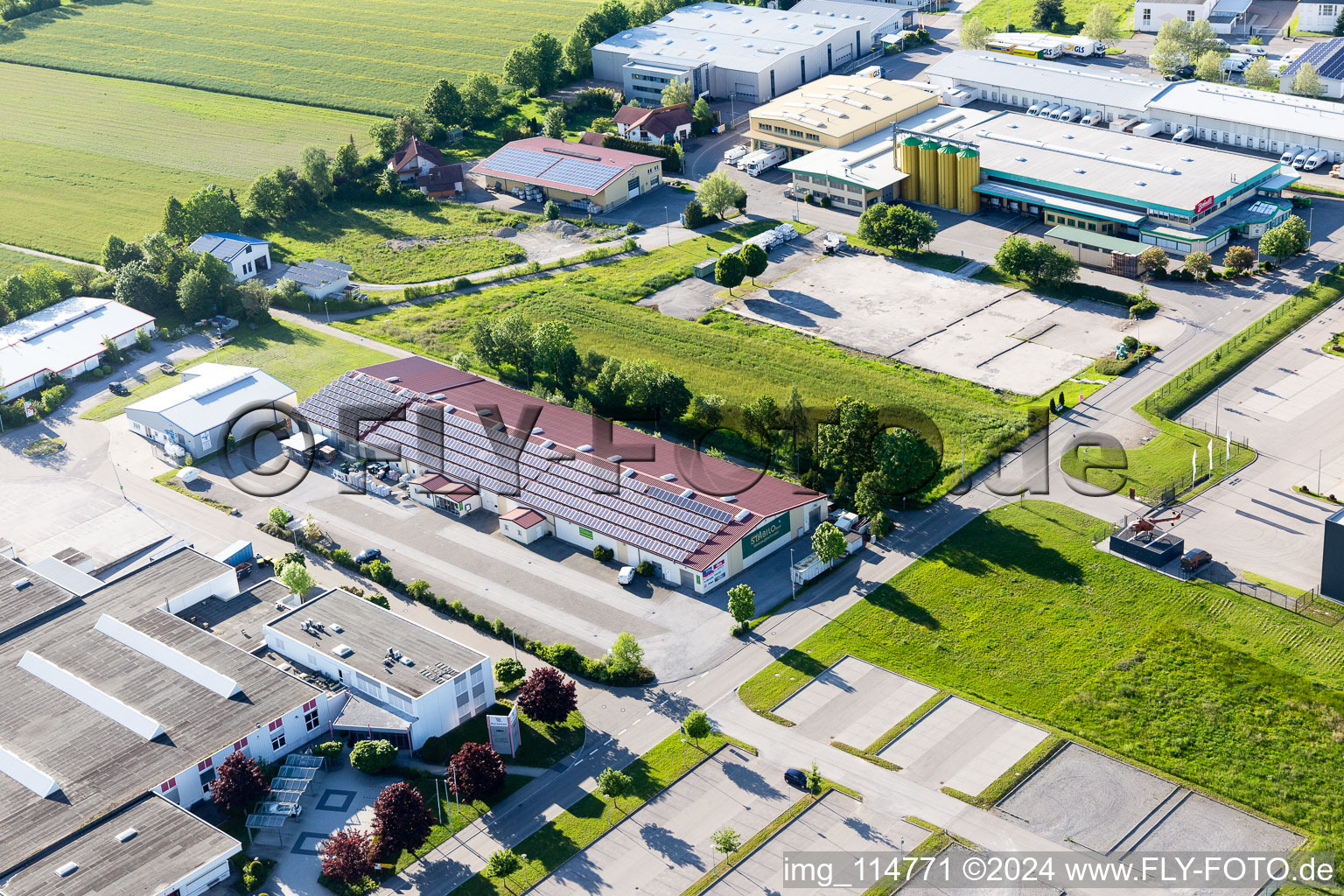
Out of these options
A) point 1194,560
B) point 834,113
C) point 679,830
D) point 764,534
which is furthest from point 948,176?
point 679,830

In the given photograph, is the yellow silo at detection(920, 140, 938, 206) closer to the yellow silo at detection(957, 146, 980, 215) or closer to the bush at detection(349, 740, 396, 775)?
the yellow silo at detection(957, 146, 980, 215)

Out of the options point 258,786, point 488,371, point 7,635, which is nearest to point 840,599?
point 258,786

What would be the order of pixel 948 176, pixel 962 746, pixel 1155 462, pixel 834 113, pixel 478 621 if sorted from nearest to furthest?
pixel 962 746 < pixel 478 621 < pixel 1155 462 < pixel 948 176 < pixel 834 113

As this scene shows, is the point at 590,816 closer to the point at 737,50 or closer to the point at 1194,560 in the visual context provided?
the point at 1194,560

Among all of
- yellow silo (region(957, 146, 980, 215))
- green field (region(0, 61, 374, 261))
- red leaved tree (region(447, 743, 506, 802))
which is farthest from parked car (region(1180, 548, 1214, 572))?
green field (region(0, 61, 374, 261))

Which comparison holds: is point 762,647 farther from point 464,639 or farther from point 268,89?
point 268,89
